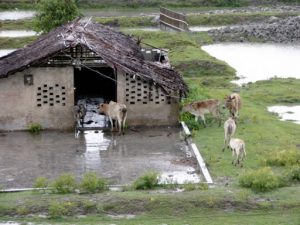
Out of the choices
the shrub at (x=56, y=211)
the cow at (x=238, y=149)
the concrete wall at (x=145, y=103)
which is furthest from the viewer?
the concrete wall at (x=145, y=103)

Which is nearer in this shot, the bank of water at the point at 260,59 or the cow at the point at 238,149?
the cow at the point at 238,149

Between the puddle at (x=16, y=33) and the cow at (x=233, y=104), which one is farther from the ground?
the cow at (x=233, y=104)

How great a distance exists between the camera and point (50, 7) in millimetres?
46312

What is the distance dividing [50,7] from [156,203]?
28717 millimetres

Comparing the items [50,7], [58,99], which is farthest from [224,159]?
[50,7]

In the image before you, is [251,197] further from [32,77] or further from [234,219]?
[32,77]

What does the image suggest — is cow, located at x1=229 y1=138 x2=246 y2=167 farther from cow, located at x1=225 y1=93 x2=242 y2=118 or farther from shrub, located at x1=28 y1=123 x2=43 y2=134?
shrub, located at x1=28 y1=123 x2=43 y2=134

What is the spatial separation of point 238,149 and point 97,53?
820cm

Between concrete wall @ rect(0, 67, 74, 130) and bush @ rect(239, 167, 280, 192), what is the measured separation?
10.8 meters

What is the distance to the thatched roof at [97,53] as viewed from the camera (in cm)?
2922

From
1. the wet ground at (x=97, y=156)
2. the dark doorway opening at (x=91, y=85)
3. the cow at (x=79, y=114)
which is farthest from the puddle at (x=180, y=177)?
the dark doorway opening at (x=91, y=85)

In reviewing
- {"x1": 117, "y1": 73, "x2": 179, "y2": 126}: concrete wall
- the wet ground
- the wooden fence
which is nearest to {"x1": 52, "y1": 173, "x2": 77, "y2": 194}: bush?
the wet ground

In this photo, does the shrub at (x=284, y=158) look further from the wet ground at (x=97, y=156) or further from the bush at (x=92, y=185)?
the bush at (x=92, y=185)

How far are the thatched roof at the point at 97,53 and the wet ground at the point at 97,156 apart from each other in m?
2.10
